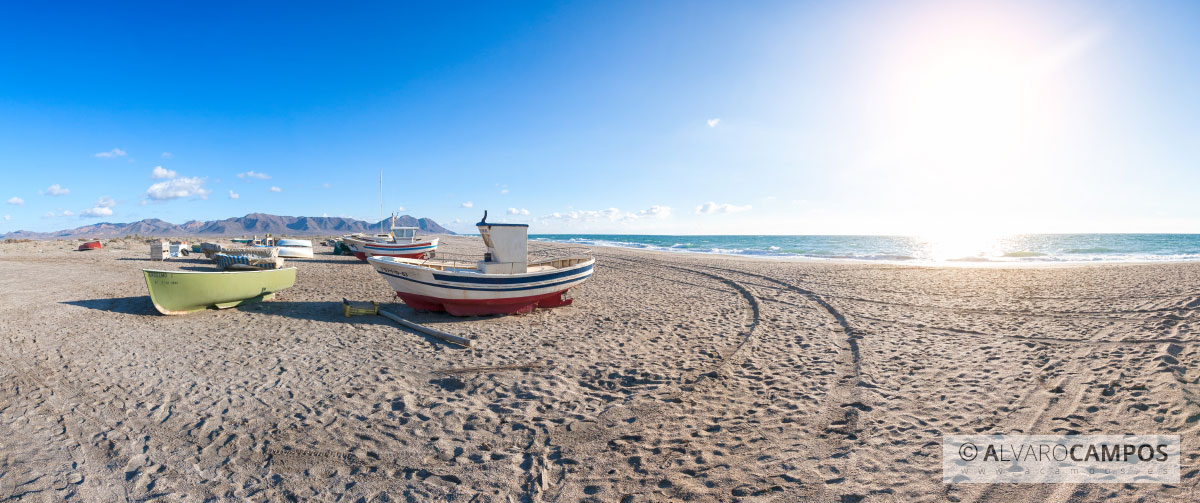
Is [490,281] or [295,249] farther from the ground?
[295,249]

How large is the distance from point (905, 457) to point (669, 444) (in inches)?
85.6

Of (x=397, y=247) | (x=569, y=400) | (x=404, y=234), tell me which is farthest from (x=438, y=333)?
(x=404, y=234)

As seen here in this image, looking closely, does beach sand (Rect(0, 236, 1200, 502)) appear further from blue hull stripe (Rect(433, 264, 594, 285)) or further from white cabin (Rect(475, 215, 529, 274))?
white cabin (Rect(475, 215, 529, 274))

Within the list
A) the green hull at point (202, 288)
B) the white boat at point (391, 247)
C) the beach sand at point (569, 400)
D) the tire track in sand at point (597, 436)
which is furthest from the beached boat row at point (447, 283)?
the white boat at point (391, 247)

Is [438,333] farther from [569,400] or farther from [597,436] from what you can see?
[597,436]

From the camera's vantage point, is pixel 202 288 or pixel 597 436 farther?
pixel 202 288

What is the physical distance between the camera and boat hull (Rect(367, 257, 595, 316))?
9.41 metres

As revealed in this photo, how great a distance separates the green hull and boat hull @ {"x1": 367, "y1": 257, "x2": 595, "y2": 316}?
3326mm

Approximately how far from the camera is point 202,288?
9.49 m

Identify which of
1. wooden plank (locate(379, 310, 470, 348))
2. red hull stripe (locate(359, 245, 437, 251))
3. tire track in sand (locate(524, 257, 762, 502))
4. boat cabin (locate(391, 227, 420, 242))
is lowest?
tire track in sand (locate(524, 257, 762, 502))

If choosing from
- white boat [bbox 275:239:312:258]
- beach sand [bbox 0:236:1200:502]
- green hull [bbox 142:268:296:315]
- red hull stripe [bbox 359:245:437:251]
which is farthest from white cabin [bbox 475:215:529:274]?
white boat [bbox 275:239:312:258]

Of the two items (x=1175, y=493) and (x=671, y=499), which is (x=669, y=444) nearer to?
(x=671, y=499)

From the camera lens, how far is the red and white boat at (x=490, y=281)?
9453mm

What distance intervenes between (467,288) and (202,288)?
5895mm
